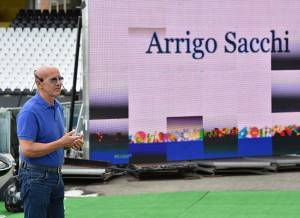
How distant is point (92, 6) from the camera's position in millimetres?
10258

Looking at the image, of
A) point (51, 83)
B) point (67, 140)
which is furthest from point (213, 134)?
point (67, 140)

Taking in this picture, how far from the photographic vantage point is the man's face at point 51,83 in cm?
445

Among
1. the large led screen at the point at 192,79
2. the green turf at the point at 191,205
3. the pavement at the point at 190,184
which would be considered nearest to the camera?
the green turf at the point at 191,205

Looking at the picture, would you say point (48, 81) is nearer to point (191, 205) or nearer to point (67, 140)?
point (67, 140)

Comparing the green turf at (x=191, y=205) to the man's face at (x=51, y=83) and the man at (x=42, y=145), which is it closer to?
the man at (x=42, y=145)

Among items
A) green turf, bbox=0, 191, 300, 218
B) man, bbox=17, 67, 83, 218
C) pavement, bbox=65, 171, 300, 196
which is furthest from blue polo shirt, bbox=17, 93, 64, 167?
pavement, bbox=65, 171, 300, 196

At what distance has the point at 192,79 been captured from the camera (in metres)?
10.7

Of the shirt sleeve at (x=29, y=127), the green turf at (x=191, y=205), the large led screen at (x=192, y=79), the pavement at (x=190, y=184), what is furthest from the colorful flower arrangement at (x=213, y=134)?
the shirt sleeve at (x=29, y=127)

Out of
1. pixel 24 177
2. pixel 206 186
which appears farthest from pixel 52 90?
pixel 206 186

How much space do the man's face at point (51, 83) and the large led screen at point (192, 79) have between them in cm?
580

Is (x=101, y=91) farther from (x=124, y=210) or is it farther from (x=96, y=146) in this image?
(x=124, y=210)

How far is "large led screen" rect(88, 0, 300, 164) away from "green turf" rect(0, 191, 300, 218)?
1.84 m

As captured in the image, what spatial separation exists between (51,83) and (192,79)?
20.9 ft

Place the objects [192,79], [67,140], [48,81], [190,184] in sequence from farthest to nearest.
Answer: [192,79] → [190,184] → [48,81] → [67,140]
